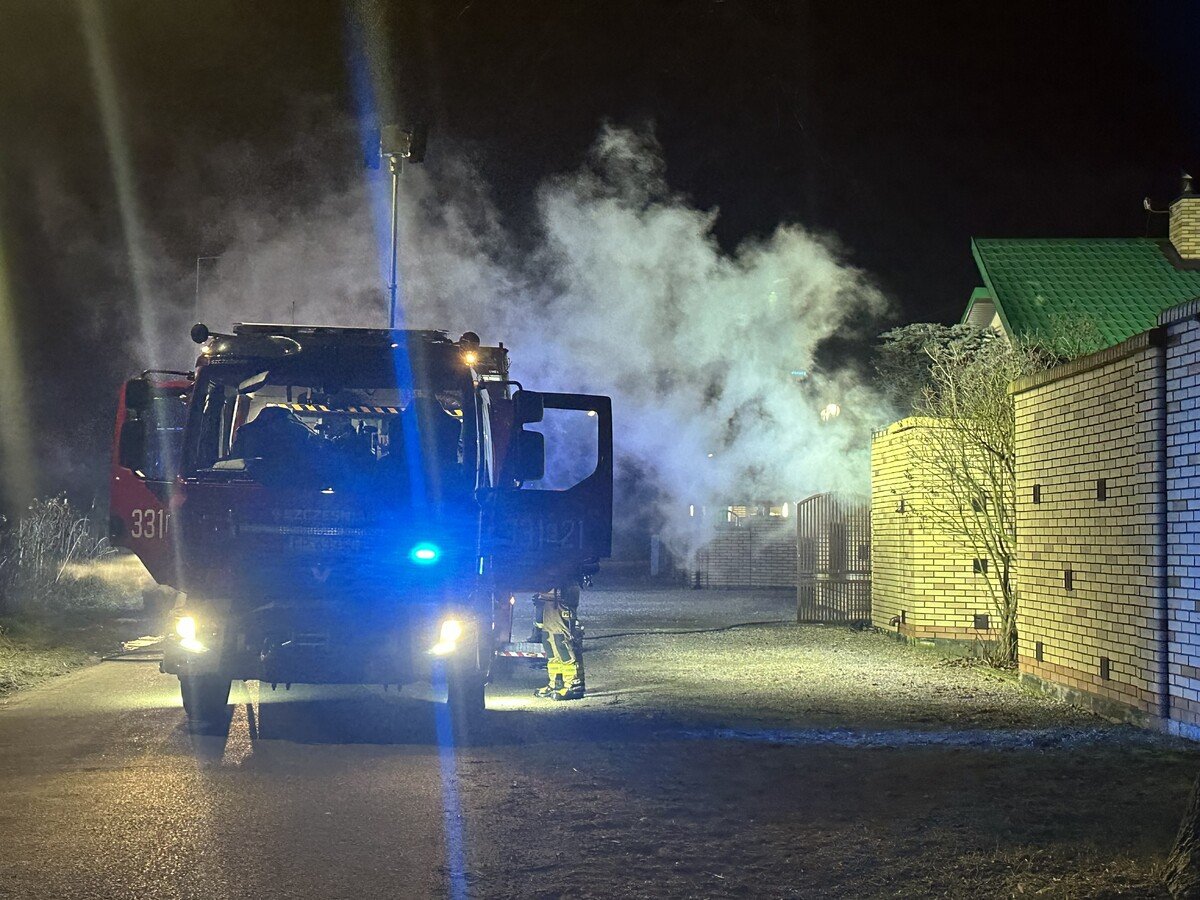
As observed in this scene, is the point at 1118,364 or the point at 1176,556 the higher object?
the point at 1118,364

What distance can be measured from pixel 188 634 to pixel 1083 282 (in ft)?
55.8

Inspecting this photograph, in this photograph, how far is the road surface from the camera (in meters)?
5.40

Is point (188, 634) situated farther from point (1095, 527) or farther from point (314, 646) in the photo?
point (1095, 527)

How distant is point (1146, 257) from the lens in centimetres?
2208

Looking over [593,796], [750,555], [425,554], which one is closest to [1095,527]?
[593,796]

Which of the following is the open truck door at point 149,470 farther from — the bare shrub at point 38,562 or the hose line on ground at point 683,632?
the hose line on ground at point 683,632

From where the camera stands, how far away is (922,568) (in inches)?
606

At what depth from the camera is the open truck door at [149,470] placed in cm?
916

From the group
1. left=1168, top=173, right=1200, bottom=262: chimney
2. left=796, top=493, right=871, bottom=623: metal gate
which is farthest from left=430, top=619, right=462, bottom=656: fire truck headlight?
left=1168, top=173, right=1200, bottom=262: chimney

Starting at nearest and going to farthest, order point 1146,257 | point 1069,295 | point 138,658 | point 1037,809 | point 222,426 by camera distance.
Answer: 1. point 1037,809
2. point 222,426
3. point 138,658
4. point 1069,295
5. point 1146,257

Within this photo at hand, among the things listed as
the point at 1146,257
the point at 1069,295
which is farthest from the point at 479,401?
the point at 1146,257

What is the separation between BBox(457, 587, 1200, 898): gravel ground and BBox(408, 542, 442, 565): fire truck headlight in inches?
53.2

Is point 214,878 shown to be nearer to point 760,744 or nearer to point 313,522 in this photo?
point 313,522

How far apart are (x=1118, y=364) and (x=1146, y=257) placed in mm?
13840
